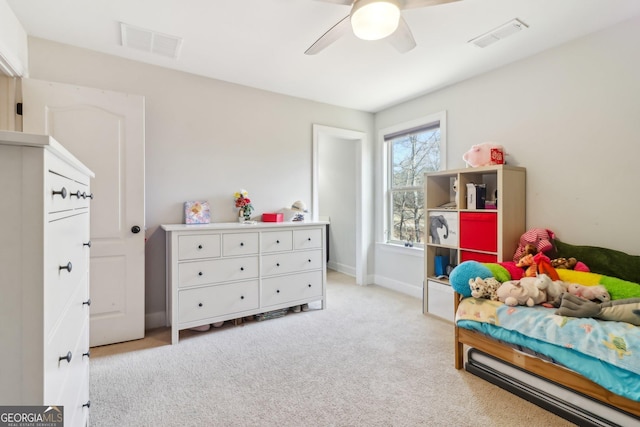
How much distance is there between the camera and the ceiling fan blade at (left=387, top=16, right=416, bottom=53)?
Answer: 1832mm

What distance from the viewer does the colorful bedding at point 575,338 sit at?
4.50 feet

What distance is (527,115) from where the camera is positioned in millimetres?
2699

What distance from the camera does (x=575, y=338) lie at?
1531 mm

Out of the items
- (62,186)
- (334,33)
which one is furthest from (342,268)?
(62,186)

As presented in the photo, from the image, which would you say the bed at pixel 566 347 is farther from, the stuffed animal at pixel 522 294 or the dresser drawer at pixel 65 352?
the dresser drawer at pixel 65 352

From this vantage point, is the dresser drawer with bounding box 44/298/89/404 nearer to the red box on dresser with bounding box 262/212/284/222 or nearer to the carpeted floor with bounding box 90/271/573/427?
the carpeted floor with bounding box 90/271/573/427

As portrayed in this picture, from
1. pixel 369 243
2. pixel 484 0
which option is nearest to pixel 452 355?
pixel 369 243

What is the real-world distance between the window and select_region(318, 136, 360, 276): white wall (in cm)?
66

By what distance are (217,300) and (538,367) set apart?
2.36m

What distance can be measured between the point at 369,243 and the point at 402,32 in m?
2.90

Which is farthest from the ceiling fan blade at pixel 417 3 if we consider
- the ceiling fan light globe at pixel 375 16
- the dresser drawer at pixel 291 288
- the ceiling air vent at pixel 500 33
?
the dresser drawer at pixel 291 288

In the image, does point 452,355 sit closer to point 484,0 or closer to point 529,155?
point 529,155

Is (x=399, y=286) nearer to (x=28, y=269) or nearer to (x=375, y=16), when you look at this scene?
(x=375, y=16)

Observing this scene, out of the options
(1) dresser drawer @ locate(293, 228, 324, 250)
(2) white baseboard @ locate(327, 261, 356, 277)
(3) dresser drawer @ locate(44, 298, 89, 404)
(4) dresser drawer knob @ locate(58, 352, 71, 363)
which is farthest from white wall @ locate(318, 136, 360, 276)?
(4) dresser drawer knob @ locate(58, 352, 71, 363)
